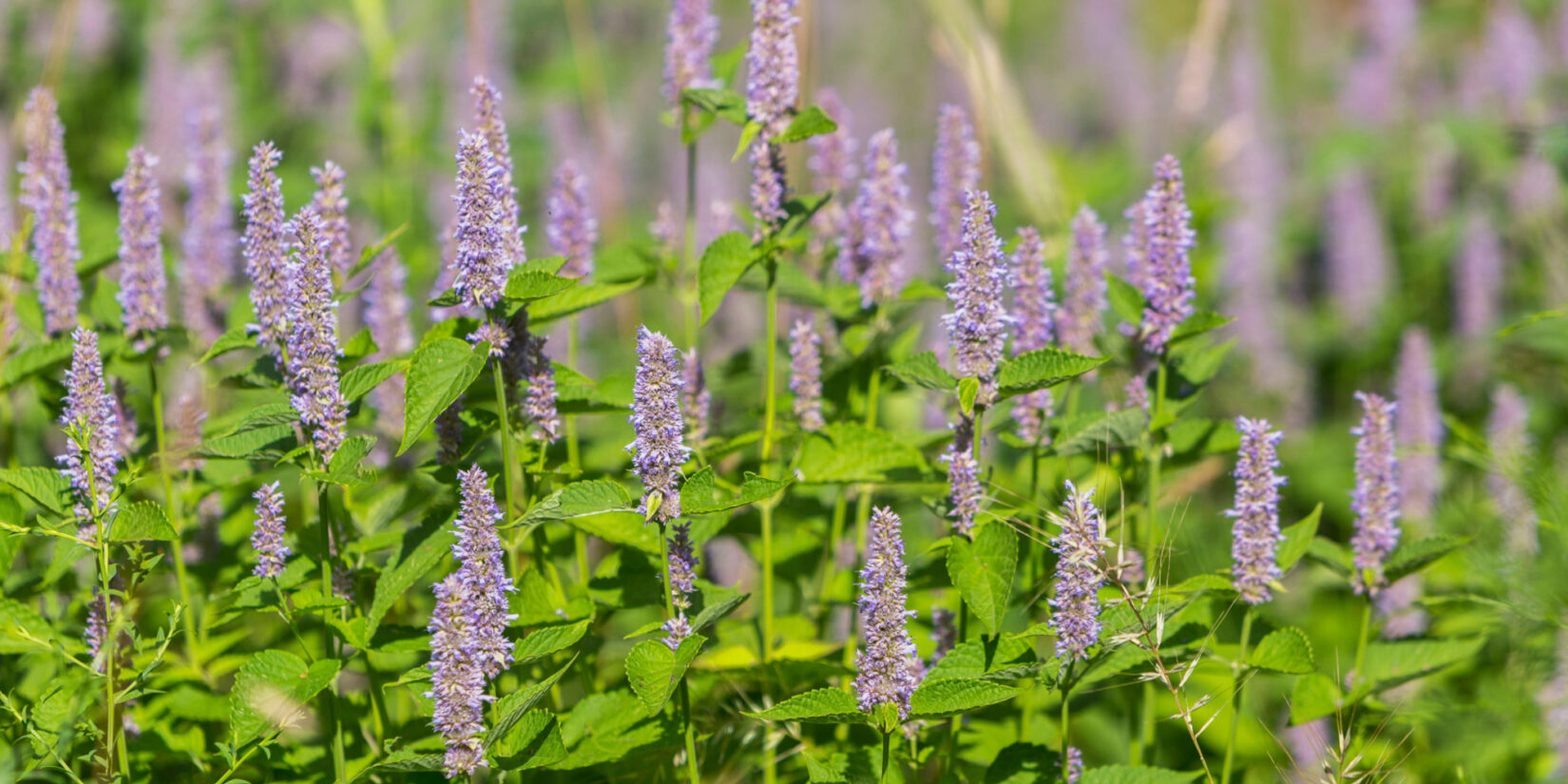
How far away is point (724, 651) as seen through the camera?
2.54 metres

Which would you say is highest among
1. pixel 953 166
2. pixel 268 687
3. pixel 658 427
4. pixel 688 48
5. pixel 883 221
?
pixel 688 48

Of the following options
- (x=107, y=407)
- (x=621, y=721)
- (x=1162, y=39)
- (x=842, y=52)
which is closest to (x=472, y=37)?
(x=107, y=407)

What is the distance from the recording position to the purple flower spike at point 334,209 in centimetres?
227

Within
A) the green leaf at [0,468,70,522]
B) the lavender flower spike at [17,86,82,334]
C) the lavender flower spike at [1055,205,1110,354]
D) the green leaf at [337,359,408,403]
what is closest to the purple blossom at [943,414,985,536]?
the lavender flower spike at [1055,205,1110,354]

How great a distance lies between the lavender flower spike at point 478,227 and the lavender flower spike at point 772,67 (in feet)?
1.94

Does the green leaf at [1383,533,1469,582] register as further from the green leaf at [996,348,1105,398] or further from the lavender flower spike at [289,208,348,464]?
the lavender flower spike at [289,208,348,464]

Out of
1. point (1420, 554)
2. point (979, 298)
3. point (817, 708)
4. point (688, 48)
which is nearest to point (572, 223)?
point (688, 48)

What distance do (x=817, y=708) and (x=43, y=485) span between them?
53.0 inches

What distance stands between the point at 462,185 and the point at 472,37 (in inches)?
97.4

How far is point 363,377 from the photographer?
205 cm

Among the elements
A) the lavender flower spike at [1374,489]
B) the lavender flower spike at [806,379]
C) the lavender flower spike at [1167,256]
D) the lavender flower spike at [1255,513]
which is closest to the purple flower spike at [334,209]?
the lavender flower spike at [806,379]

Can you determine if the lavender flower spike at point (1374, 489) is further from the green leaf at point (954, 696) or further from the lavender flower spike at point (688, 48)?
the lavender flower spike at point (688, 48)

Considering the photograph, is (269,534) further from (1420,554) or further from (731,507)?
(1420,554)

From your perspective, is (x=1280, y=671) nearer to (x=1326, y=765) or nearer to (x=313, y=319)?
(x=1326, y=765)
